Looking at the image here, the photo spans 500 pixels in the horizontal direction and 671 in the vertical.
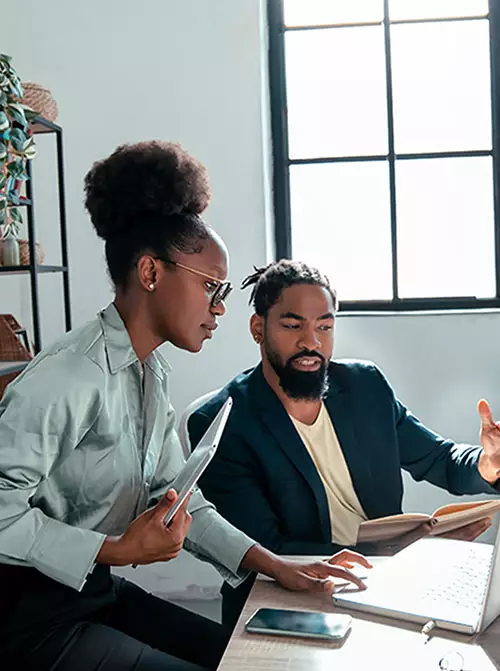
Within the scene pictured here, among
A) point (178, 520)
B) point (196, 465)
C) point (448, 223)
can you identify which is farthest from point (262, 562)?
point (448, 223)

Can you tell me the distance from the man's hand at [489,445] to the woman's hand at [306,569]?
0.37 metres

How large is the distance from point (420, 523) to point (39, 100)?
1781mm

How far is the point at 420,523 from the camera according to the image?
1.30m

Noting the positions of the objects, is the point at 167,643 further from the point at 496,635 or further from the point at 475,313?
the point at 475,313

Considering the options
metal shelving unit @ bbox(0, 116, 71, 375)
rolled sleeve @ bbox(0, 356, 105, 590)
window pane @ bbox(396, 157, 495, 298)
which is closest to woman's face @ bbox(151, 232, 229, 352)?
rolled sleeve @ bbox(0, 356, 105, 590)

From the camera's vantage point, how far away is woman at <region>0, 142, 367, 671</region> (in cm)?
103

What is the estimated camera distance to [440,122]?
2.72 meters

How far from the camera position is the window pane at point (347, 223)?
9.05 feet

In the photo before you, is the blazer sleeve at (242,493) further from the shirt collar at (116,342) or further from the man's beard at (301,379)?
the shirt collar at (116,342)

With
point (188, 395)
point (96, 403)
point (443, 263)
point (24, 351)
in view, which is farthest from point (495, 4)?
point (96, 403)

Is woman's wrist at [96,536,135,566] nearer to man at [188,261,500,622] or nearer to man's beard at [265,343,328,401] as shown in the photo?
man at [188,261,500,622]

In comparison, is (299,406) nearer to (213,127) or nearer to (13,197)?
(13,197)

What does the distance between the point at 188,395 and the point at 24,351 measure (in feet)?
2.03

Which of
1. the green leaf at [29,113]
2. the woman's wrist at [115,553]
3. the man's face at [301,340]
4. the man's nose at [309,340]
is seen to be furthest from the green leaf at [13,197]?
the woman's wrist at [115,553]
